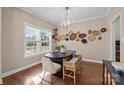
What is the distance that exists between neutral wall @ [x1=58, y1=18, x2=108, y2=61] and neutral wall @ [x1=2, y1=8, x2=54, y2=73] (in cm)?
290

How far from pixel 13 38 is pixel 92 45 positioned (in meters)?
3.80

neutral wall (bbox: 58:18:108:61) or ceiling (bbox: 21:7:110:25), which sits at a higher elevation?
ceiling (bbox: 21:7:110:25)

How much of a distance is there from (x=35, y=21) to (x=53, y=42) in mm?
2184

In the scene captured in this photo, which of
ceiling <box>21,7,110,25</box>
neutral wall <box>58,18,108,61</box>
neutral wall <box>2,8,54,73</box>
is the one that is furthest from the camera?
neutral wall <box>58,18,108,61</box>

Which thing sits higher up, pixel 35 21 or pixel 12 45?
pixel 35 21

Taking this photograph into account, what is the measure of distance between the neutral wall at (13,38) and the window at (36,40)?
1.36ft

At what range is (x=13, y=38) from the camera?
330 centimetres

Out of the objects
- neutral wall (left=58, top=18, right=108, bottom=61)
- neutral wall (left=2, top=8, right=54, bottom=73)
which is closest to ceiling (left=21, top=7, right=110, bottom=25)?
neutral wall (left=2, top=8, right=54, bottom=73)

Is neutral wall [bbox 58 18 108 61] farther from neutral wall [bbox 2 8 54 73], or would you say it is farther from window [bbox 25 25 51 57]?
neutral wall [bbox 2 8 54 73]

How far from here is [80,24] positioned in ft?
18.6

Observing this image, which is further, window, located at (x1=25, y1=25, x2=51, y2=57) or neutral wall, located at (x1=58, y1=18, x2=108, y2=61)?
neutral wall, located at (x1=58, y1=18, x2=108, y2=61)

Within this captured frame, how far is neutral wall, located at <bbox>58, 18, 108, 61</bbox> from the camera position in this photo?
485 cm
